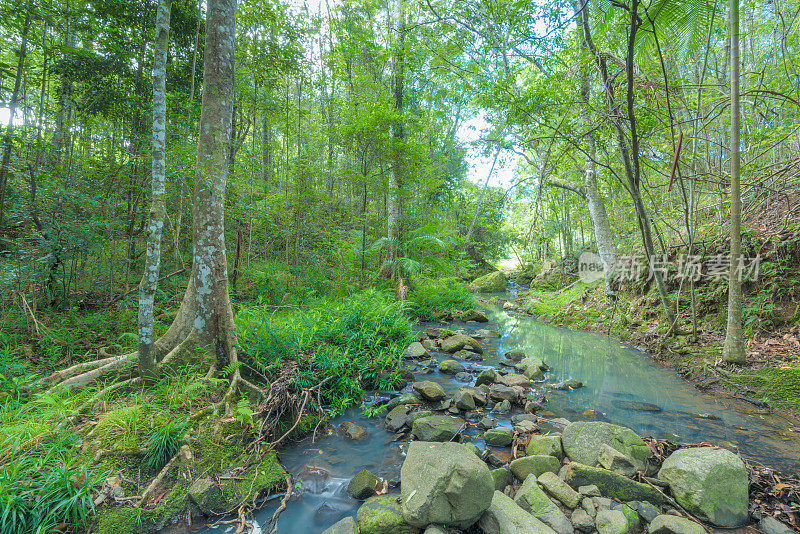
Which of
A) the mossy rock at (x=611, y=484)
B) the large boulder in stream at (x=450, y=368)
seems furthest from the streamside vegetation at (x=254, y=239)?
the mossy rock at (x=611, y=484)

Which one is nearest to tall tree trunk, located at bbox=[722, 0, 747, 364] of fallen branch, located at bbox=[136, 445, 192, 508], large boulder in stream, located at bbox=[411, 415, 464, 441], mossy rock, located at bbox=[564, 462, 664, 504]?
mossy rock, located at bbox=[564, 462, 664, 504]

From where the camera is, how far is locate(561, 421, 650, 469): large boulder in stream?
306cm

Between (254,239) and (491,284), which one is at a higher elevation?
(254,239)

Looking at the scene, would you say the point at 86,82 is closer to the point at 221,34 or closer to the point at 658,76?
the point at 221,34

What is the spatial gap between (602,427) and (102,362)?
572 centimetres

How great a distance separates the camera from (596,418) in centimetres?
423

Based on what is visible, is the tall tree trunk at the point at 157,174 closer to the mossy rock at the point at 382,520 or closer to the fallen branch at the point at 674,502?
the mossy rock at the point at 382,520

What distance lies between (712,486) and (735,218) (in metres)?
3.74

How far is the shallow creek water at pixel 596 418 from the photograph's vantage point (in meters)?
2.83

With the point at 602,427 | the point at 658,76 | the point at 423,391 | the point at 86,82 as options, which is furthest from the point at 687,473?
the point at 86,82

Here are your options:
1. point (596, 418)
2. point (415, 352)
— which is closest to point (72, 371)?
point (415, 352)

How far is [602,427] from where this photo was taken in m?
3.29

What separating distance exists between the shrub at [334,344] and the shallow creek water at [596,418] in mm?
363

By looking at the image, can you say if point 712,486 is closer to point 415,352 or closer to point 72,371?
point 415,352
